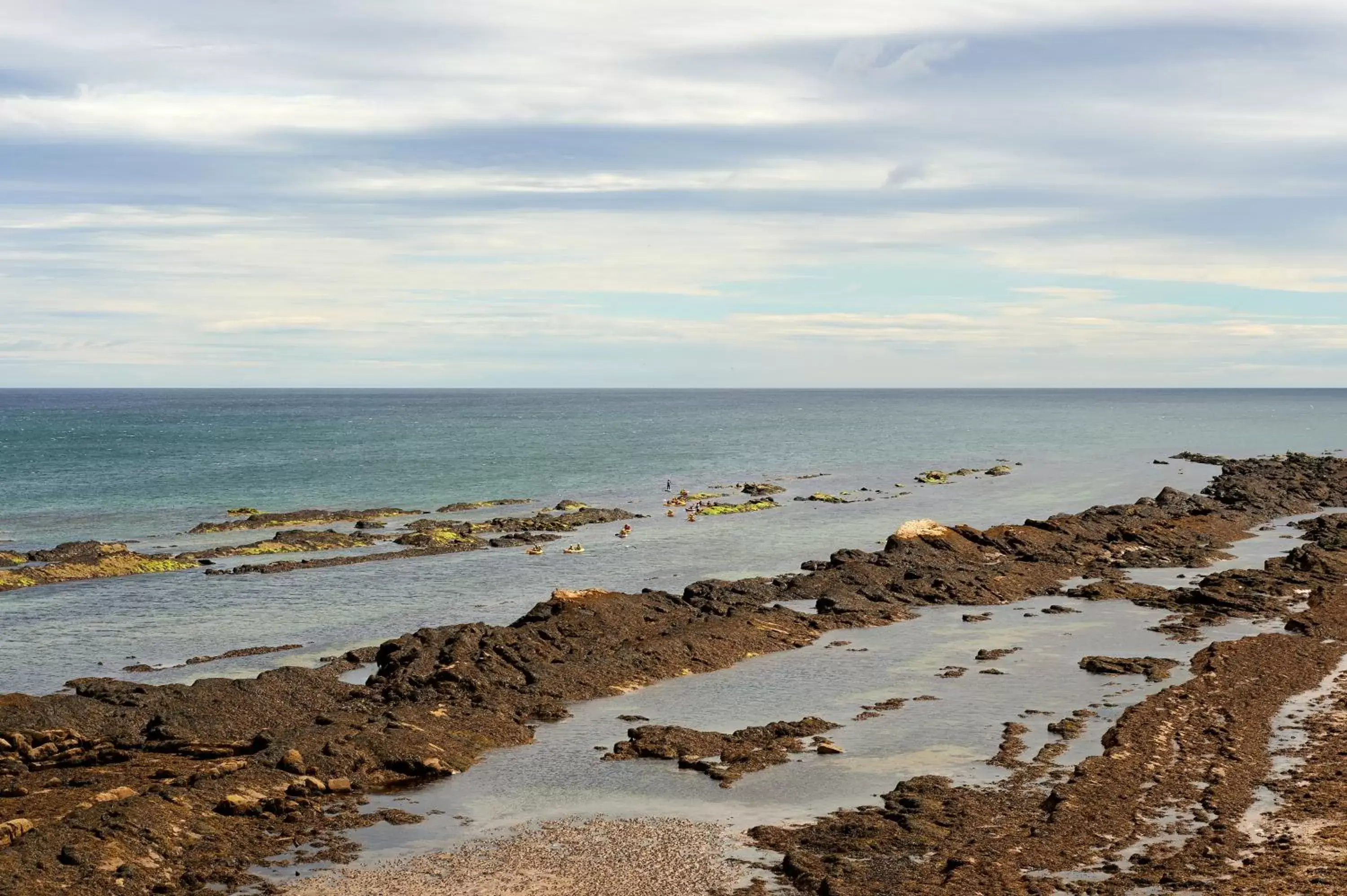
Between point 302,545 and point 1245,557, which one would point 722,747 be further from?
point 302,545

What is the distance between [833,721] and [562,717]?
6.99m

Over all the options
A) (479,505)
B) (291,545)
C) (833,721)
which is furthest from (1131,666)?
(479,505)

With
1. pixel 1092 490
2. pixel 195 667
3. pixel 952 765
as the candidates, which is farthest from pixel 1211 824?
pixel 1092 490

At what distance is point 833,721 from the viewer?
28.9 m

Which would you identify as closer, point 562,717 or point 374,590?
point 562,717

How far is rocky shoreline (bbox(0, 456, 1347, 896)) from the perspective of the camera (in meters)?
19.2

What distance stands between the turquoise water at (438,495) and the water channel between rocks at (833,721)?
12.4 m

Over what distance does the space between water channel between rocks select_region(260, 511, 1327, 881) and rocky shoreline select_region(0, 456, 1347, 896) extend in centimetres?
83

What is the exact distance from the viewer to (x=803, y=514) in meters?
77.9

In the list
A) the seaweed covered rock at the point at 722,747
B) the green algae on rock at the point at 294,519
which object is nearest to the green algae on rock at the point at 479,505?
the green algae on rock at the point at 294,519

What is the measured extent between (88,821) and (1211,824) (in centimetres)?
1966

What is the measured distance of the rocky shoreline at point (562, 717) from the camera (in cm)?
1920

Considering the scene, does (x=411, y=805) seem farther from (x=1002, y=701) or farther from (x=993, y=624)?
(x=993, y=624)

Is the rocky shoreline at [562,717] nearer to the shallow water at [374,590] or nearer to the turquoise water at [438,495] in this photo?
the shallow water at [374,590]
